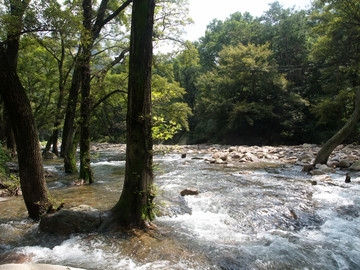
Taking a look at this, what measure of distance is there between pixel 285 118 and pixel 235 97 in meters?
6.24

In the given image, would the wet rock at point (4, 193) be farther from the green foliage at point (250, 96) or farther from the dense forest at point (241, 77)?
the green foliage at point (250, 96)

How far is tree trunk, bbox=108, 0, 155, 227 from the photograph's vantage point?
354 cm

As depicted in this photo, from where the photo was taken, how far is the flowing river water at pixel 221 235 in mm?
2992

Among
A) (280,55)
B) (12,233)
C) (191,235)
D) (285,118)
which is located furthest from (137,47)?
(280,55)

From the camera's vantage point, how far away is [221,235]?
3.80 metres

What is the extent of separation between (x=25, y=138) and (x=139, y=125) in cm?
184

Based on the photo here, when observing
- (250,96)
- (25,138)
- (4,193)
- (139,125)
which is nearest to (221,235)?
(139,125)

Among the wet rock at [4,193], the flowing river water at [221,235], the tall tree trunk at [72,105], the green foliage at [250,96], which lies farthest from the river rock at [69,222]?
the green foliage at [250,96]

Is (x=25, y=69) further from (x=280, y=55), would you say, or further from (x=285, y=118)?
(x=280, y=55)

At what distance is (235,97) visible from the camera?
90.8 ft

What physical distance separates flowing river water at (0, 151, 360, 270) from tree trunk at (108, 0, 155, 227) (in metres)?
0.41

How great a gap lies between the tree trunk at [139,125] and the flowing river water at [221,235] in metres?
0.41

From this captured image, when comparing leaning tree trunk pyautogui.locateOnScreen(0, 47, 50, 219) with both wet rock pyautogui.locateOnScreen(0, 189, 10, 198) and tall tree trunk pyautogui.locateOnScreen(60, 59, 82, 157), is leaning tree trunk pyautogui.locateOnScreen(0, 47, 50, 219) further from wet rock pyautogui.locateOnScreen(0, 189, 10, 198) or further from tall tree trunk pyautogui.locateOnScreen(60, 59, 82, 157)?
tall tree trunk pyautogui.locateOnScreen(60, 59, 82, 157)

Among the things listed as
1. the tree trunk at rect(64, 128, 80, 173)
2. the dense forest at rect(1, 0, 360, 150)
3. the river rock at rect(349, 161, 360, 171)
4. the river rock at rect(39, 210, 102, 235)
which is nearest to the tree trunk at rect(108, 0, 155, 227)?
the river rock at rect(39, 210, 102, 235)
